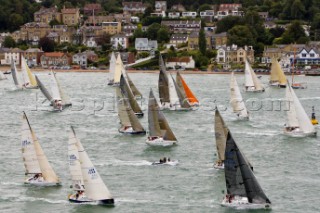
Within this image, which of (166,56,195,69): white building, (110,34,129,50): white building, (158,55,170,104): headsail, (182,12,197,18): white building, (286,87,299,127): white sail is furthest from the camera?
(182,12,197,18): white building

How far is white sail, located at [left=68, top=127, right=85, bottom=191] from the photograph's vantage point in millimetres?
26734

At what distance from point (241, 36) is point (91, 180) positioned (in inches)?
2420

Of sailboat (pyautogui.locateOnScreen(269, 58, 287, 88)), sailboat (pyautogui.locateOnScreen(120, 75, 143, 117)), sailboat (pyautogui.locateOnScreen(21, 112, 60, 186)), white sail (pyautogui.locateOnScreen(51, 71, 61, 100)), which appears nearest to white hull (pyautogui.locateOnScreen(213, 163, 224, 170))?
sailboat (pyautogui.locateOnScreen(21, 112, 60, 186))

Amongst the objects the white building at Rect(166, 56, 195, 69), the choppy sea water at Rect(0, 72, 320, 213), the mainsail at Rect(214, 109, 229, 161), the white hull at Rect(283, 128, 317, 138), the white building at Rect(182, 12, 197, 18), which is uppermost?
the white building at Rect(182, 12, 197, 18)

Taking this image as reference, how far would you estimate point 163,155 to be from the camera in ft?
113

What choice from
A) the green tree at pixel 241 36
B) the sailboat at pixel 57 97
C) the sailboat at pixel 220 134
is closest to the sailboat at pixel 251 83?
the sailboat at pixel 57 97

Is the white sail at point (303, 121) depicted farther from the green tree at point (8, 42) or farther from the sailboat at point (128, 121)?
the green tree at point (8, 42)

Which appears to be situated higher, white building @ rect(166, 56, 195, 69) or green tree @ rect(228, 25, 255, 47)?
green tree @ rect(228, 25, 255, 47)

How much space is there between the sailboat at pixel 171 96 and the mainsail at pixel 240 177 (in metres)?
22.4

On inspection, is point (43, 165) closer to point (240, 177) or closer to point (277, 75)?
point (240, 177)

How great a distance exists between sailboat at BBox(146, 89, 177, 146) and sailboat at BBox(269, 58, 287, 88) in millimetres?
27980

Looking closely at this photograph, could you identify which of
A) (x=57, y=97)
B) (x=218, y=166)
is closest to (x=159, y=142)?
→ (x=218, y=166)

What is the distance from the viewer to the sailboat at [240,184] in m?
26.0

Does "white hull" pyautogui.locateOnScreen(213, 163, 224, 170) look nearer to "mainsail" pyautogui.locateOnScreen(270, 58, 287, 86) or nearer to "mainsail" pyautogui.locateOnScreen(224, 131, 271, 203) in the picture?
"mainsail" pyautogui.locateOnScreen(224, 131, 271, 203)
